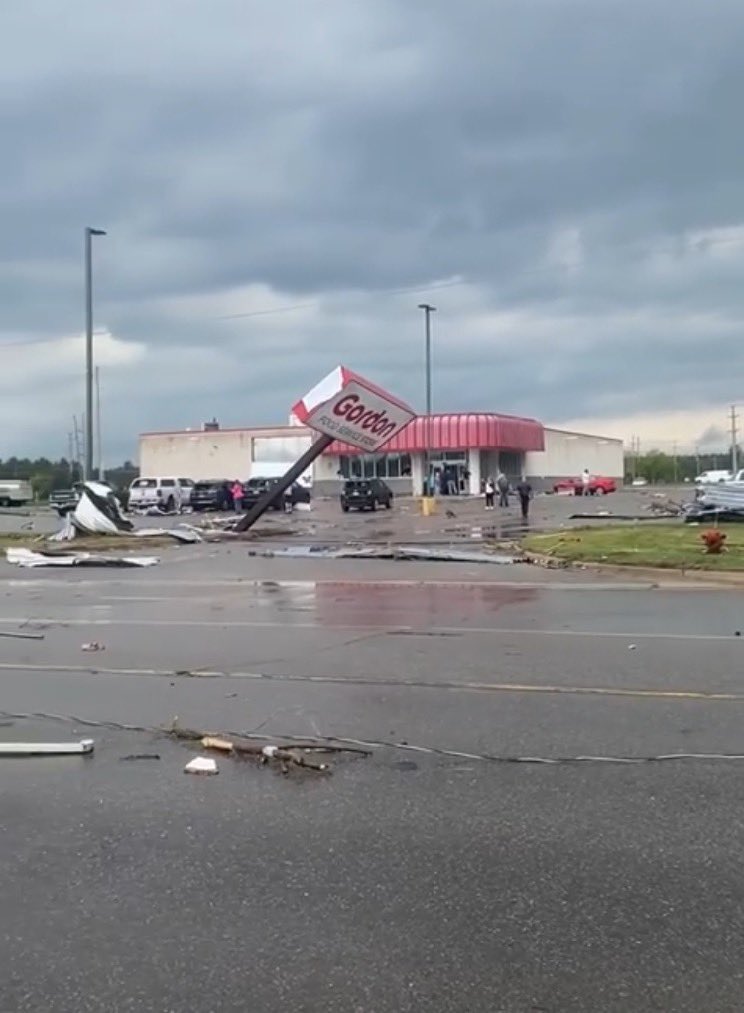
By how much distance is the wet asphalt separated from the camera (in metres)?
3.89

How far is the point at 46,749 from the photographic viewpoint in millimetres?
7070

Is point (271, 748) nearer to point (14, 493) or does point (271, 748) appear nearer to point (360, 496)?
point (360, 496)

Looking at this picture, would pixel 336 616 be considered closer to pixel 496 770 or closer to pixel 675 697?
pixel 675 697

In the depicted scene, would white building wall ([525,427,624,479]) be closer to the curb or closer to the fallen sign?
the fallen sign

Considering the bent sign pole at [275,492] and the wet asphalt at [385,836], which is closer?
the wet asphalt at [385,836]

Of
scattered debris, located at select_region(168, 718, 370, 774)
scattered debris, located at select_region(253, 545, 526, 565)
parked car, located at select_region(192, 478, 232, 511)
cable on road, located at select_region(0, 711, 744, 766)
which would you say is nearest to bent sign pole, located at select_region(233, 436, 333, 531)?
scattered debris, located at select_region(253, 545, 526, 565)

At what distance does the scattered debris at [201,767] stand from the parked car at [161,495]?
2047 inches

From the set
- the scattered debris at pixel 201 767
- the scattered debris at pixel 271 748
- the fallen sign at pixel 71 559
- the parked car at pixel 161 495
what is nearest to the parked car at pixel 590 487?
the parked car at pixel 161 495

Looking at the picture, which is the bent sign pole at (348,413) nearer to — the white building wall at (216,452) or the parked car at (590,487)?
the parked car at (590,487)

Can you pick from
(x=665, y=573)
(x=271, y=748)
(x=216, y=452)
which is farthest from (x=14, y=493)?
(x=271, y=748)

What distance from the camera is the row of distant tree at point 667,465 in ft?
496

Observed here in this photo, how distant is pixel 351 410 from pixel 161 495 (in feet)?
80.4

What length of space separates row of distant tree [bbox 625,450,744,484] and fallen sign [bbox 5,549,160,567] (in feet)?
422

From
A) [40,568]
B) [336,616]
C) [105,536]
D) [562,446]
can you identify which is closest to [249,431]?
[562,446]
